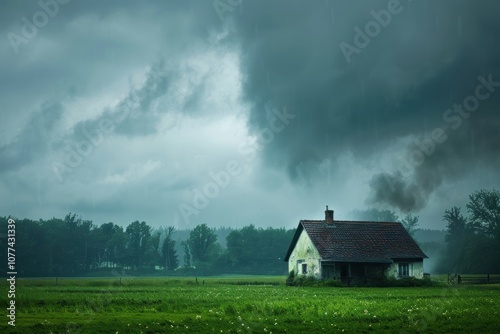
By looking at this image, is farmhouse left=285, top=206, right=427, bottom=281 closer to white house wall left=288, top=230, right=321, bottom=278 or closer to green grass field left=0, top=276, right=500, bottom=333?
white house wall left=288, top=230, right=321, bottom=278

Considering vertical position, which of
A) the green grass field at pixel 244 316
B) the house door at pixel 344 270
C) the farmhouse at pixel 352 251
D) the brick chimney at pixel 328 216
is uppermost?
the brick chimney at pixel 328 216

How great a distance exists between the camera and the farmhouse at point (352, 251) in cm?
6031

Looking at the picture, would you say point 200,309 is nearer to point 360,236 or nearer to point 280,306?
point 280,306

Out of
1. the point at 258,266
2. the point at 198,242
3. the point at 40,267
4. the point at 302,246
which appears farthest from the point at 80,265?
the point at 302,246

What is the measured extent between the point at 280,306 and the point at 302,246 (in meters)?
38.6

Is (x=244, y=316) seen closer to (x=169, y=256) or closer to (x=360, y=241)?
(x=360, y=241)

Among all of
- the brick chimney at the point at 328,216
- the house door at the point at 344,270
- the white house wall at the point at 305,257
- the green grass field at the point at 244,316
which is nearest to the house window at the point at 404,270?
the house door at the point at 344,270

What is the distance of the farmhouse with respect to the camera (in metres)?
60.3

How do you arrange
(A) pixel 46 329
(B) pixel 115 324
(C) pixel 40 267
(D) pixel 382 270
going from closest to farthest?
(A) pixel 46 329, (B) pixel 115 324, (D) pixel 382 270, (C) pixel 40 267

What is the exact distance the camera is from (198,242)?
170125mm

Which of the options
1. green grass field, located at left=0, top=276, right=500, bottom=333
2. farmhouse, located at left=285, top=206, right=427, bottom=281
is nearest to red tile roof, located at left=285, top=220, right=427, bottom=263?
farmhouse, located at left=285, top=206, right=427, bottom=281

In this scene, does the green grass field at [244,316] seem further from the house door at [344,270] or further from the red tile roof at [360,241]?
the house door at [344,270]

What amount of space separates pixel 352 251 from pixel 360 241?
2.55 m

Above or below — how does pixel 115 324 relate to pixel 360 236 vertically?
below
